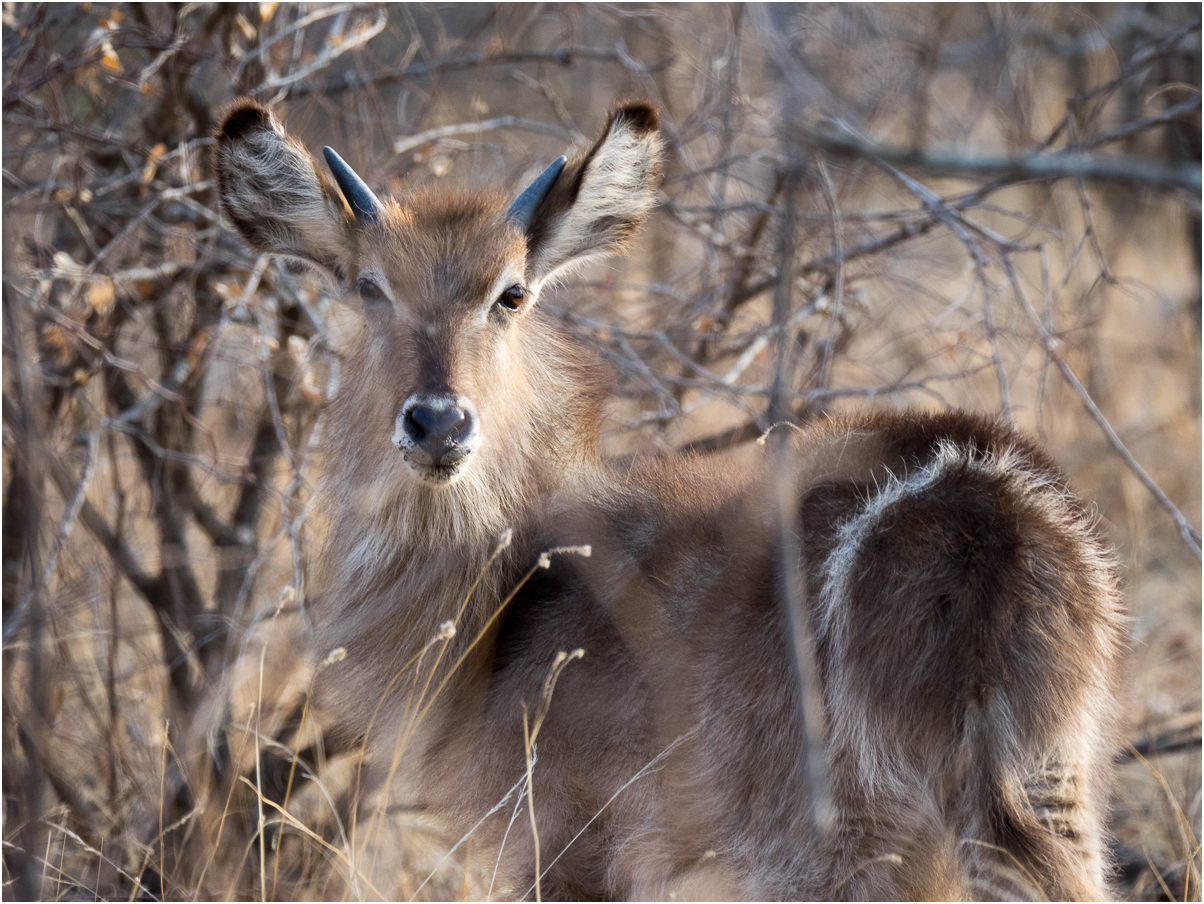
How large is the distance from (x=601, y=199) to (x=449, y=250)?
2.00 feet

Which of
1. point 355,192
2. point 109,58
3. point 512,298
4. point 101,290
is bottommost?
point 101,290

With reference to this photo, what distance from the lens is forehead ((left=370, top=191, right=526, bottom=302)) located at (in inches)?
129

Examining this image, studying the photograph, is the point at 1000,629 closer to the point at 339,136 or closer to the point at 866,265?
the point at 866,265

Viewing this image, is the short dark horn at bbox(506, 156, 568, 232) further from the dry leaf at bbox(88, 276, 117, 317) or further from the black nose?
the dry leaf at bbox(88, 276, 117, 317)

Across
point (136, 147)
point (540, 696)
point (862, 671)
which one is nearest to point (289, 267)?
point (136, 147)

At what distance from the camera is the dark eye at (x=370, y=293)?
336 cm

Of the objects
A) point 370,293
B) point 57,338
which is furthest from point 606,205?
point 57,338

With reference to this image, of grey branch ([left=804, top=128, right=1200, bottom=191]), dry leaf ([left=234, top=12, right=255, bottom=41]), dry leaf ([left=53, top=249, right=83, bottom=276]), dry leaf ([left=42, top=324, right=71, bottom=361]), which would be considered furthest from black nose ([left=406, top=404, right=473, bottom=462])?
dry leaf ([left=234, top=12, right=255, bottom=41])

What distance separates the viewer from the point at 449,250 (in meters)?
3.32

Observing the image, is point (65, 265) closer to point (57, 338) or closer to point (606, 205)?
point (57, 338)

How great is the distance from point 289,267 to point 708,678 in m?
3.23

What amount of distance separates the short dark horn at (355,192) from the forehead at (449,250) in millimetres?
56

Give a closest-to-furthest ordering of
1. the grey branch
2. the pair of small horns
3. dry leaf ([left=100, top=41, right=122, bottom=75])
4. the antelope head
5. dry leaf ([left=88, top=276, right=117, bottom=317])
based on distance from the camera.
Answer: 1. the grey branch
2. the antelope head
3. the pair of small horns
4. dry leaf ([left=100, top=41, right=122, bottom=75])
5. dry leaf ([left=88, top=276, right=117, bottom=317])

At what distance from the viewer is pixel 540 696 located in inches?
121
